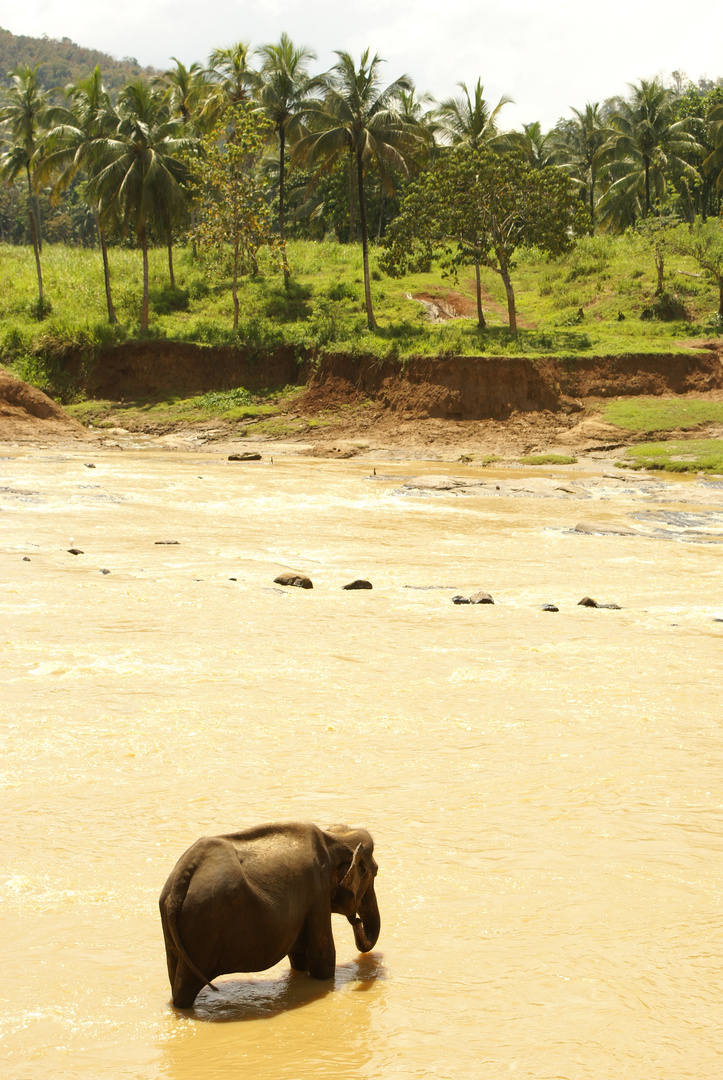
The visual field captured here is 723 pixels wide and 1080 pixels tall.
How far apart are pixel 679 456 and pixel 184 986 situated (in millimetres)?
25446

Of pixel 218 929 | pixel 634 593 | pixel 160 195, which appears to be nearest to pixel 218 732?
pixel 218 929

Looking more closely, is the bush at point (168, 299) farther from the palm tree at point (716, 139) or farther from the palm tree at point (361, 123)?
the palm tree at point (716, 139)

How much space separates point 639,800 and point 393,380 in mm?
28818

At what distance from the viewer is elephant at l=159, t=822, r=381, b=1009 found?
3566 mm

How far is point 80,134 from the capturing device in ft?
123

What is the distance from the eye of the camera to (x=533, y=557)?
1462cm

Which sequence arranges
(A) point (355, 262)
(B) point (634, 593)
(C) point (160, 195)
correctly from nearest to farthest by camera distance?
(B) point (634, 593)
(C) point (160, 195)
(A) point (355, 262)

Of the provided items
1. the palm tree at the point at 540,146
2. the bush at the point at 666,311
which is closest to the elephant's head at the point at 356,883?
the bush at the point at 666,311

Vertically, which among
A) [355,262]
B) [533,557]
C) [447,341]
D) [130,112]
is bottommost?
[533,557]

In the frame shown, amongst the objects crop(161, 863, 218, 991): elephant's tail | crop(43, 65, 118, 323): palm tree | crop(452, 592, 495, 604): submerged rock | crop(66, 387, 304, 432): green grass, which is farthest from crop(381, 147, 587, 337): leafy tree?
crop(161, 863, 218, 991): elephant's tail

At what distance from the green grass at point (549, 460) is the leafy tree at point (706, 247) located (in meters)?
13.7

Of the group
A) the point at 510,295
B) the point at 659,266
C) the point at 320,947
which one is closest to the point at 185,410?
the point at 510,295

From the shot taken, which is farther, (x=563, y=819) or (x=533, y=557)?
(x=533, y=557)

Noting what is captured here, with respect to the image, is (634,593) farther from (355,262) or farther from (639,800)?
(355,262)
